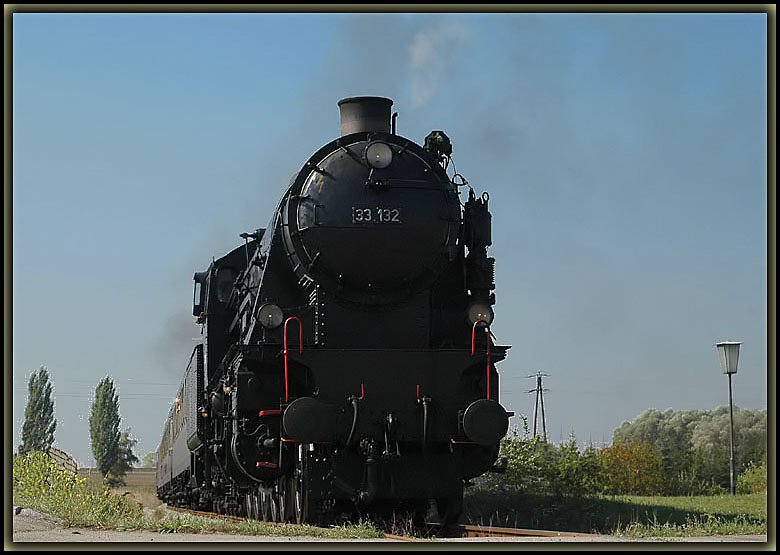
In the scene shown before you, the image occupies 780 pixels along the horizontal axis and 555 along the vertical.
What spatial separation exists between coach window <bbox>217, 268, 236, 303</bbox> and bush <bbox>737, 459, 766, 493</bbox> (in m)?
14.5

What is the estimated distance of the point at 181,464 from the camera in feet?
71.2

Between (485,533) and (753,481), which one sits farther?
(753,481)

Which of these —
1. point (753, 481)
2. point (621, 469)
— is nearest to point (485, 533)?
point (621, 469)

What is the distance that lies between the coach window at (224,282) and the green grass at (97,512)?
3.47 m

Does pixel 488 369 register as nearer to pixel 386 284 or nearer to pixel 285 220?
A: pixel 386 284

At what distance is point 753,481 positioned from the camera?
2600 cm

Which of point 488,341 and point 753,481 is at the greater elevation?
point 488,341

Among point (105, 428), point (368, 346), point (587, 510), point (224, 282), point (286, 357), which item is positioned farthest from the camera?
point (105, 428)

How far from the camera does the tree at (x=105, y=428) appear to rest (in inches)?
2515

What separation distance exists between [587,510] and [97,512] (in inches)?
335

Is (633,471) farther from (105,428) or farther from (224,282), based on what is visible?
(105,428)

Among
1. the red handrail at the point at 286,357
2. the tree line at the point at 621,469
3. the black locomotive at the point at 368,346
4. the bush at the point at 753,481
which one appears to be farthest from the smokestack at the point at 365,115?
the bush at the point at 753,481

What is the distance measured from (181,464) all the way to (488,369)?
10.3m

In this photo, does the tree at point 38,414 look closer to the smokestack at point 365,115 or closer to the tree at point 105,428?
the tree at point 105,428
